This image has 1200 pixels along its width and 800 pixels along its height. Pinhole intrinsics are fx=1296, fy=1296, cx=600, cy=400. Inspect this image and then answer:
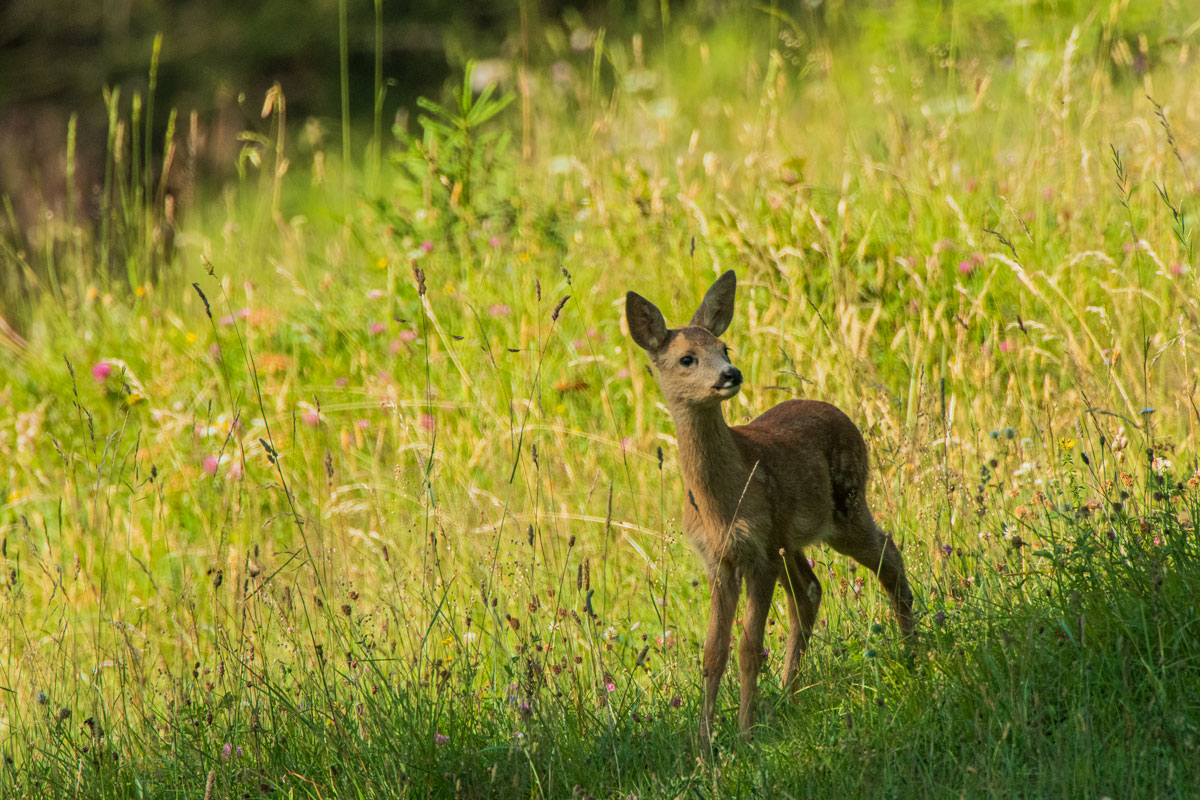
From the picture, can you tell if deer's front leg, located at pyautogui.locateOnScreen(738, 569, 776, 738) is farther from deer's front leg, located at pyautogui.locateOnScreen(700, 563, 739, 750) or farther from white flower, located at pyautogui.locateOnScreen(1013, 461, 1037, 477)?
white flower, located at pyautogui.locateOnScreen(1013, 461, 1037, 477)

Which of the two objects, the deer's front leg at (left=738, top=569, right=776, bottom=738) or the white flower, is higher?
the white flower

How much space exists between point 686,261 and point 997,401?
177 cm

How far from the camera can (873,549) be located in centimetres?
379

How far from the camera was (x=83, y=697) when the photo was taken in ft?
14.4

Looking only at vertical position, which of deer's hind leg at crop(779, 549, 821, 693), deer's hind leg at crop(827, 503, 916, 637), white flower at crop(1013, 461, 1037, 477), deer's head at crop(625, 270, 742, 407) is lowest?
deer's hind leg at crop(779, 549, 821, 693)

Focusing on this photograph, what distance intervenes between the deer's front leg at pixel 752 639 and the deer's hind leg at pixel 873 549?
1.04 feet

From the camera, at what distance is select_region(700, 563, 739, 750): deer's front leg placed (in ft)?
11.4

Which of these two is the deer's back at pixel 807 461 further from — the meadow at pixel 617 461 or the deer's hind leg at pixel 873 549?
the meadow at pixel 617 461

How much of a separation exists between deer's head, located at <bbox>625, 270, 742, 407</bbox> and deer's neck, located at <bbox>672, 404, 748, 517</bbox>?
74mm

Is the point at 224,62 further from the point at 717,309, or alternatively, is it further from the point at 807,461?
the point at 807,461

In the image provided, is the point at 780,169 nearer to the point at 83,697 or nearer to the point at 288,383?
the point at 288,383

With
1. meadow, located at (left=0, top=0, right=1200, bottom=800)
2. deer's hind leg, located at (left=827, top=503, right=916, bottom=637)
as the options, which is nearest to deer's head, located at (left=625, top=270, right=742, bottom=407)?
meadow, located at (left=0, top=0, right=1200, bottom=800)

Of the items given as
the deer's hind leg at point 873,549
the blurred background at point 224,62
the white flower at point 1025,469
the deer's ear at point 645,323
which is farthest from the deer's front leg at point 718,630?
the blurred background at point 224,62

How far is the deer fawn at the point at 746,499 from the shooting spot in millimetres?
3521
